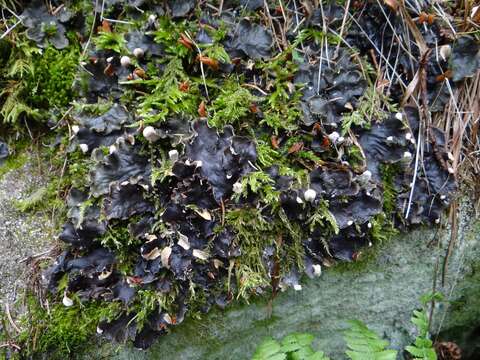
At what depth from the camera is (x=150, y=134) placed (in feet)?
7.92

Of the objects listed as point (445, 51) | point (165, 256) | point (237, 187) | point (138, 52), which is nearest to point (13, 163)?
point (138, 52)

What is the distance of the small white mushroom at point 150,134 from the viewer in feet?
7.87

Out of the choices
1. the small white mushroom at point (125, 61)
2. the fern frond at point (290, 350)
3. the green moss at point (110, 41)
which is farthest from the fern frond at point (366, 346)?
the green moss at point (110, 41)

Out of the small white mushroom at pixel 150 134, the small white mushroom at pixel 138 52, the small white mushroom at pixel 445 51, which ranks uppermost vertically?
the small white mushroom at pixel 445 51

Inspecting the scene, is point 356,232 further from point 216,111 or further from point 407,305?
point 216,111

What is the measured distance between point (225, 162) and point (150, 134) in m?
0.47

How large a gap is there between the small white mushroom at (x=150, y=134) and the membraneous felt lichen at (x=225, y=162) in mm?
13

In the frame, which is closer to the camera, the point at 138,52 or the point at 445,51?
the point at 138,52

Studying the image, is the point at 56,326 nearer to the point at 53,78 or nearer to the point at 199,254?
the point at 199,254

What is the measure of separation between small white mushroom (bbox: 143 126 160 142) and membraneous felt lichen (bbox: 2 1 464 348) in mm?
13

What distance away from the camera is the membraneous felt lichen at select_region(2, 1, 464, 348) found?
2430 millimetres

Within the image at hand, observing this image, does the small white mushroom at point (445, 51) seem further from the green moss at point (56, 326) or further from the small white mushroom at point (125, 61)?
the green moss at point (56, 326)

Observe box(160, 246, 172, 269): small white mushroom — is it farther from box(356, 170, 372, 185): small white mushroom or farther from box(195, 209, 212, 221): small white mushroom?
box(356, 170, 372, 185): small white mushroom

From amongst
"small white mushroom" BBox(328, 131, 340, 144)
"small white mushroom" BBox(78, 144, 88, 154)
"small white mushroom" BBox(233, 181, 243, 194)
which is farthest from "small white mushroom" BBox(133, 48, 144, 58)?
"small white mushroom" BBox(328, 131, 340, 144)
